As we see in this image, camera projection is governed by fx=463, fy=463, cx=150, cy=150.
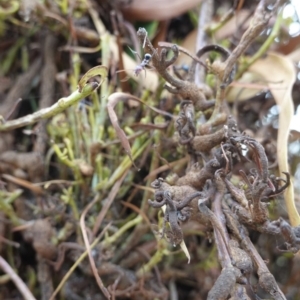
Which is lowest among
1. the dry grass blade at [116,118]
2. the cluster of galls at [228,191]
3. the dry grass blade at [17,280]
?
the dry grass blade at [17,280]

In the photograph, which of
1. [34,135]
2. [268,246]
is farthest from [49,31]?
[268,246]

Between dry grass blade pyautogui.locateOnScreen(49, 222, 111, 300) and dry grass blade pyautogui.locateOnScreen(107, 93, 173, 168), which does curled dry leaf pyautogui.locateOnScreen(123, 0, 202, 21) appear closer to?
dry grass blade pyautogui.locateOnScreen(107, 93, 173, 168)

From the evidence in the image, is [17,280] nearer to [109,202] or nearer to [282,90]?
[109,202]

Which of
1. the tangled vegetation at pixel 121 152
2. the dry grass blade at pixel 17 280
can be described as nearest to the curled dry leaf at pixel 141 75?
the tangled vegetation at pixel 121 152

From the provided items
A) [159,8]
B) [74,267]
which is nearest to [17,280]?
[74,267]

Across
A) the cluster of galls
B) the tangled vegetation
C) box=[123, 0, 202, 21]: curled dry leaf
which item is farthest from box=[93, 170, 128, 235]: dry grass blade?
box=[123, 0, 202, 21]: curled dry leaf

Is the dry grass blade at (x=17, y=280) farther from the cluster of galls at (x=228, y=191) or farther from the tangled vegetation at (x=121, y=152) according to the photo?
the cluster of galls at (x=228, y=191)

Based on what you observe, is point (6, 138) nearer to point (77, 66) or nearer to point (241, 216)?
point (77, 66)
